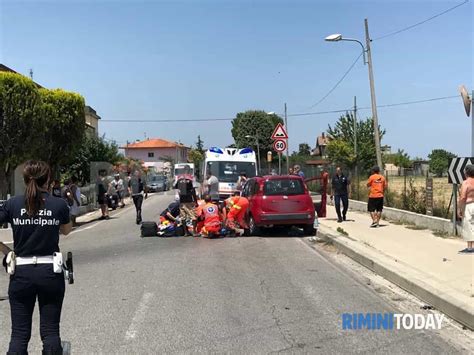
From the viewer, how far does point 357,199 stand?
73.4 feet

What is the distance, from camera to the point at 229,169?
22.6 metres

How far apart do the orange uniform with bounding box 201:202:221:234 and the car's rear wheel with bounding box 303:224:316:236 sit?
234 cm

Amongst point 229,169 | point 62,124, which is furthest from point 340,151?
point 62,124

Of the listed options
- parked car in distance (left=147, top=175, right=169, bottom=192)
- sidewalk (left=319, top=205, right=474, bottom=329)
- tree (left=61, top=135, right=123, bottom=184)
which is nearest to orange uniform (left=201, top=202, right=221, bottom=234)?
sidewalk (left=319, top=205, right=474, bottom=329)

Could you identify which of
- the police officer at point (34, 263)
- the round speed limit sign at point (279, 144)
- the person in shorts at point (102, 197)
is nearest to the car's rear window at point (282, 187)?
the round speed limit sign at point (279, 144)

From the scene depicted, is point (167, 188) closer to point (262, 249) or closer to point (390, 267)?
point (262, 249)

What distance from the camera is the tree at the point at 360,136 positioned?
54312 mm

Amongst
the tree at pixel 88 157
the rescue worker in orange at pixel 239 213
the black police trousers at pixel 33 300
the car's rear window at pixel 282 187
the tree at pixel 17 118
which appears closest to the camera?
the black police trousers at pixel 33 300

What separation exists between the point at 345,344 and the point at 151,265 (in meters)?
5.25

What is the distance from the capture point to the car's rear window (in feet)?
45.6

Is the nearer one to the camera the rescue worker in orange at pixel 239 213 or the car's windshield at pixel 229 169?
the rescue worker in orange at pixel 239 213

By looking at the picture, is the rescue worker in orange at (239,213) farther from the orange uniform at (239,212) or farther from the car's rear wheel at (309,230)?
the car's rear wheel at (309,230)

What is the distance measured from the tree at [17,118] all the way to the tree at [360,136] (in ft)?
121

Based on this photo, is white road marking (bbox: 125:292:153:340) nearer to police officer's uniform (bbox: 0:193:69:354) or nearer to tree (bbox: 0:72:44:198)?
police officer's uniform (bbox: 0:193:69:354)
